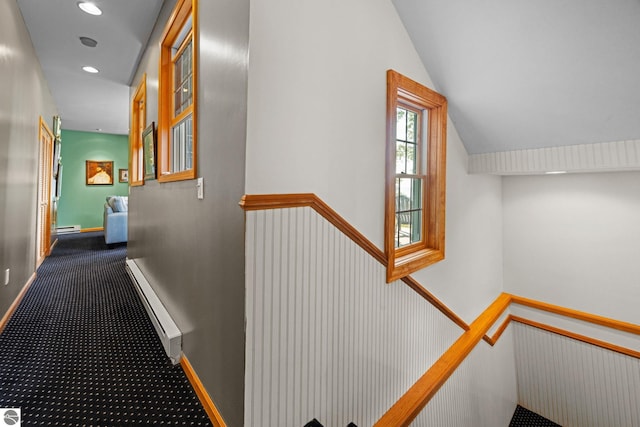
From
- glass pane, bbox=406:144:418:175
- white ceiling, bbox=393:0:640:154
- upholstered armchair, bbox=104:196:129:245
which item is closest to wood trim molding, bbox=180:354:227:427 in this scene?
glass pane, bbox=406:144:418:175

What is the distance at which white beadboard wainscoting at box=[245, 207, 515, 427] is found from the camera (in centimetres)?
123

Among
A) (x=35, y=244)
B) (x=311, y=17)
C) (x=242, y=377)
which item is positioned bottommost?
(x=242, y=377)

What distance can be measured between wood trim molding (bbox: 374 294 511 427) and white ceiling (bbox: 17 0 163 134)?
3705 millimetres

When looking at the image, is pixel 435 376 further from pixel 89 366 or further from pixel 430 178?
pixel 89 366

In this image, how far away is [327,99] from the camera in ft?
4.95

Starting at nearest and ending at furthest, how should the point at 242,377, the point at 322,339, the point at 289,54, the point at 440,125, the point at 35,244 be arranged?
the point at 242,377 < the point at 289,54 < the point at 322,339 < the point at 440,125 < the point at 35,244

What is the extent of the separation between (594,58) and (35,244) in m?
5.81

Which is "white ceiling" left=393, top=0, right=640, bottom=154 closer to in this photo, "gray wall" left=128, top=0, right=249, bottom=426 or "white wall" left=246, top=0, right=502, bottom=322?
"white wall" left=246, top=0, right=502, bottom=322

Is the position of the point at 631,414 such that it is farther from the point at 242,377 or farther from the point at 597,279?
the point at 242,377

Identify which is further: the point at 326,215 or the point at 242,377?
the point at 326,215

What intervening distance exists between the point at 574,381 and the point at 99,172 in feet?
33.8

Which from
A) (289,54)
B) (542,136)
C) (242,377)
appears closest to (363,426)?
(242,377)

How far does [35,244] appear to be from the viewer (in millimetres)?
3715

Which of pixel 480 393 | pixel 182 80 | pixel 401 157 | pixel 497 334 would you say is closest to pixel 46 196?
pixel 182 80
